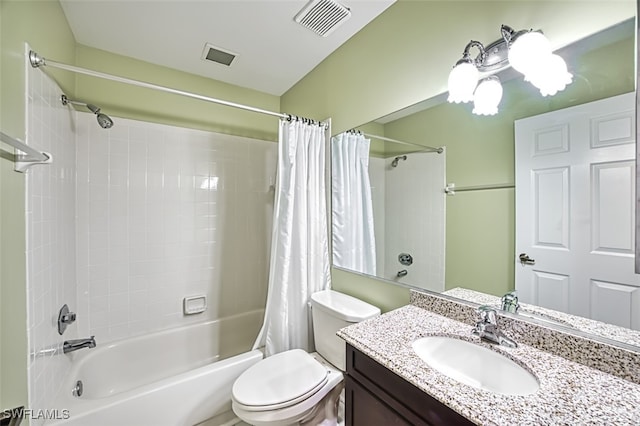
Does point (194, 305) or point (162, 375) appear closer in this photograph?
point (162, 375)

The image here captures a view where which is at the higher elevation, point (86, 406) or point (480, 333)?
point (480, 333)

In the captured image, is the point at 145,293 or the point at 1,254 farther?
the point at 145,293

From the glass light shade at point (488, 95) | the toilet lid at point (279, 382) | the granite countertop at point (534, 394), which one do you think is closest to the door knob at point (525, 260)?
the granite countertop at point (534, 394)

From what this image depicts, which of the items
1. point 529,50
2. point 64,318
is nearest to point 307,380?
point 64,318

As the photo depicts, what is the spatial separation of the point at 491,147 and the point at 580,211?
39 cm

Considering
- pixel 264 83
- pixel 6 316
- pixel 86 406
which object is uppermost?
pixel 264 83

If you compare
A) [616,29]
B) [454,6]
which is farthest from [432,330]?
[454,6]

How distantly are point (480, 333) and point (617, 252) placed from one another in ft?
1.60

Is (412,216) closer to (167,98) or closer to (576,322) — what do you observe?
(576,322)

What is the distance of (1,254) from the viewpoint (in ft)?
2.74

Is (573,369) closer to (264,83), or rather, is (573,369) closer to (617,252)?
(617,252)

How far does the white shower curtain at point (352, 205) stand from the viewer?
1.70 metres

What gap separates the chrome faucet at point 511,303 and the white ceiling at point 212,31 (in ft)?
5.23

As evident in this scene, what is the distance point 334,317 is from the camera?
150 centimetres
